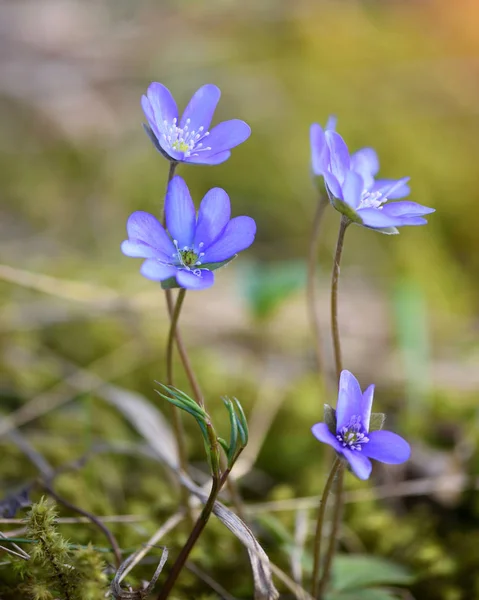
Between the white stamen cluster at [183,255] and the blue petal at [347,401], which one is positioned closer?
the blue petal at [347,401]

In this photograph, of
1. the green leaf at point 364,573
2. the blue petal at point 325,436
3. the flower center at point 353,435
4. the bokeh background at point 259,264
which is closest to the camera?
the blue petal at point 325,436

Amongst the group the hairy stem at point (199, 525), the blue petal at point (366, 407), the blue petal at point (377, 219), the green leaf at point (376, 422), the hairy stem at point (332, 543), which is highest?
the blue petal at point (377, 219)

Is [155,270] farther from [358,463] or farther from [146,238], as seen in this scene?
[358,463]

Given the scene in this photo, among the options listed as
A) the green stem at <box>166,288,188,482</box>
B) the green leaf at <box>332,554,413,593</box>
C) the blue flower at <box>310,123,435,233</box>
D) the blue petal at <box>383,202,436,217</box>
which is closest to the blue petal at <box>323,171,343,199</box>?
the blue flower at <box>310,123,435,233</box>

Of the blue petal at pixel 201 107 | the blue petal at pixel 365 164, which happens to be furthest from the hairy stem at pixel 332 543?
the blue petal at pixel 201 107

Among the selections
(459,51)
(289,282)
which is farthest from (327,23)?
(289,282)

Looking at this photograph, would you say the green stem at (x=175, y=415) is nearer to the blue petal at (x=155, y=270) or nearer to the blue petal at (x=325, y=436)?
the blue petal at (x=155, y=270)
